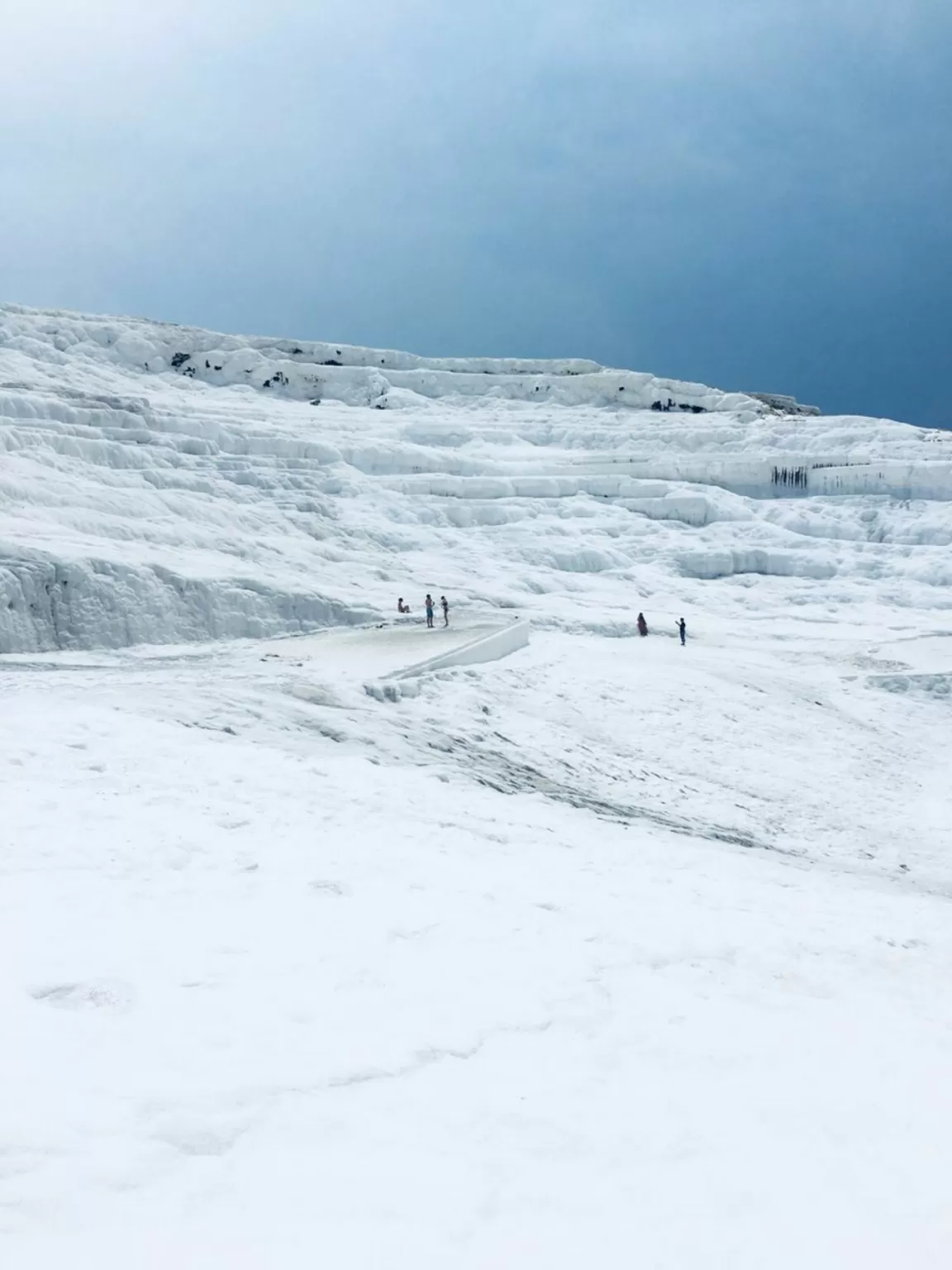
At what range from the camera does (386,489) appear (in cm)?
3625

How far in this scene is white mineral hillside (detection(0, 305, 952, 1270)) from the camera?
358 cm

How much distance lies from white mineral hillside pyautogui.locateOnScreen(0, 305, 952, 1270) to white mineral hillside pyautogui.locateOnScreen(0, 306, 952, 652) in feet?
1.11

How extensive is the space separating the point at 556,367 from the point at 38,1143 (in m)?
57.3

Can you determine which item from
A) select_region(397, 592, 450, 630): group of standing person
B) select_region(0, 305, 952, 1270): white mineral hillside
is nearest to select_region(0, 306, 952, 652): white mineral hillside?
select_region(0, 305, 952, 1270): white mineral hillside

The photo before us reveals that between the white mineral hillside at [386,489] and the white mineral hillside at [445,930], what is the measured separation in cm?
34

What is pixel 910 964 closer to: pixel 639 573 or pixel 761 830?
pixel 761 830

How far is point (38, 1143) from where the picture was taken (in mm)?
3426

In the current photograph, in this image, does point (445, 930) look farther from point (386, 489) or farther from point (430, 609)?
point (386, 489)

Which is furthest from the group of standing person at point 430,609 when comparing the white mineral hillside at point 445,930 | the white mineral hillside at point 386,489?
the white mineral hillside at point 386,489

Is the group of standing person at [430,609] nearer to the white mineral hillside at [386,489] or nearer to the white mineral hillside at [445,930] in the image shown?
the white mineral hillside at [445,930]

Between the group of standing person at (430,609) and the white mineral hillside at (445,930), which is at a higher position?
the group of standing person at (430,609)

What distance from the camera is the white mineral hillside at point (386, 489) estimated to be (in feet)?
68.7

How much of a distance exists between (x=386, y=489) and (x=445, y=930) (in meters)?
31.2

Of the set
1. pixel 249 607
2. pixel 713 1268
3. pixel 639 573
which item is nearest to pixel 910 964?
pixel 713 1268
